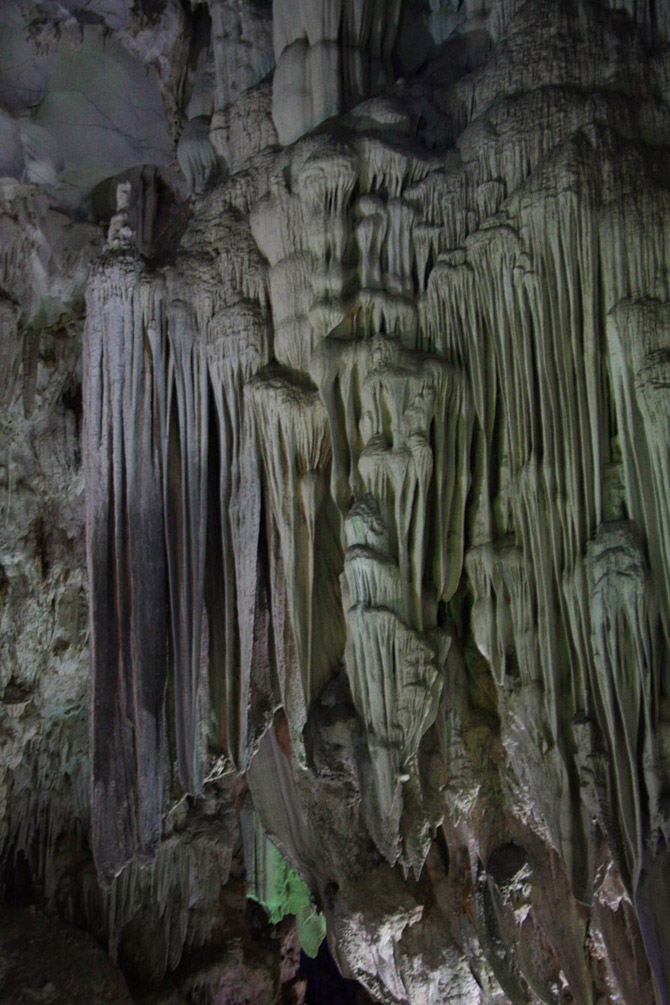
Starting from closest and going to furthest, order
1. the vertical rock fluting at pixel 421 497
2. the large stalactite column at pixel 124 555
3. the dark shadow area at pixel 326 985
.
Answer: the vertical rock fluting at pixel 421 497
the large stalactite column at pixel 124 555
the dark shadow area at pixel 326 985

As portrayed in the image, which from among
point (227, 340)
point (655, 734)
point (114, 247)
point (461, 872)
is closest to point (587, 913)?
point (461, 872)

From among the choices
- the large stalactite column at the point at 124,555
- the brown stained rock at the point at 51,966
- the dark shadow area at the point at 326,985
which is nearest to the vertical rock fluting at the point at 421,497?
the large stalactite column at the point at 124,555

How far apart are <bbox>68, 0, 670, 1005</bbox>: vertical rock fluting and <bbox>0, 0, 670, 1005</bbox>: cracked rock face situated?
14mm

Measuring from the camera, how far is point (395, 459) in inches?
150

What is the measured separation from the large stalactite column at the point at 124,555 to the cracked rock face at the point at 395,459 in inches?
0.5

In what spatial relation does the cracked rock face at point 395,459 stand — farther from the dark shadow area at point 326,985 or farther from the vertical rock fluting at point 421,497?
the dark shadow area at point 326,985

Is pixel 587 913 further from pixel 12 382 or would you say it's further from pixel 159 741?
pixel 12 382

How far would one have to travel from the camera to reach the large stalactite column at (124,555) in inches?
166

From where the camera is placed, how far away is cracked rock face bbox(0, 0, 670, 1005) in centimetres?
341

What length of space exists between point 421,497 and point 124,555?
1363 mm

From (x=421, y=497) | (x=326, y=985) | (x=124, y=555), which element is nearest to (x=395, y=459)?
(x=421, y=497)

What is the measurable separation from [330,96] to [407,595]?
2.10m

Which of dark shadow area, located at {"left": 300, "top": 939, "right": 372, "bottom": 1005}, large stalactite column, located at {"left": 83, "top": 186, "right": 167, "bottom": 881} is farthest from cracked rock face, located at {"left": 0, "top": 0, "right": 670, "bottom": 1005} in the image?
dark shadow area, located at {"left": 300, "top": 939, "right": 372, "bottom": 1005}

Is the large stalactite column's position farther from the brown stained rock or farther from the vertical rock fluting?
the brown stained rock
